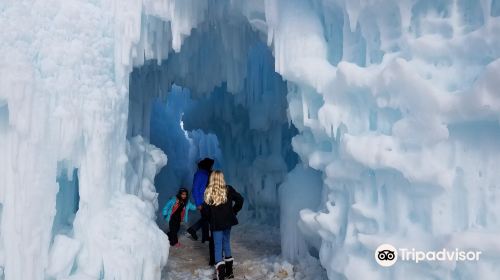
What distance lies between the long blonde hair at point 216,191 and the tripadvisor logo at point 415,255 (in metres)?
2.36

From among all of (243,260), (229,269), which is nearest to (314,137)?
(229,269)

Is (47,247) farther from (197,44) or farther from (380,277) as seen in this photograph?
(197,44)

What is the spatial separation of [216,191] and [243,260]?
1968 mm

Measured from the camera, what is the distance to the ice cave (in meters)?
4.73

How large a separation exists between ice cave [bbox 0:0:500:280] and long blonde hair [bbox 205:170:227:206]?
85cm

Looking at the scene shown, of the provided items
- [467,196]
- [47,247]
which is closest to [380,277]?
[467,196]

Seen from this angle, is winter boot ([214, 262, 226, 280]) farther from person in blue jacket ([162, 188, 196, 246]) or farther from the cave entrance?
the cave entrance

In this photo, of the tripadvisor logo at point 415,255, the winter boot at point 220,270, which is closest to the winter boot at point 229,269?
the winter boot at point 220,270

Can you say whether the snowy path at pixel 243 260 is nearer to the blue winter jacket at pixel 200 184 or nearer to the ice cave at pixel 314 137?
the ice cave at pixel 314 137

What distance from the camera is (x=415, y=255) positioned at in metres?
4.84

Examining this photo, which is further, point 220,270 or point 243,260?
point 243,260

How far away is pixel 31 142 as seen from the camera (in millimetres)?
4996

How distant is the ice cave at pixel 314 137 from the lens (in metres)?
4.73

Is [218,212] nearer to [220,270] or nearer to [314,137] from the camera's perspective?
[220,270]
